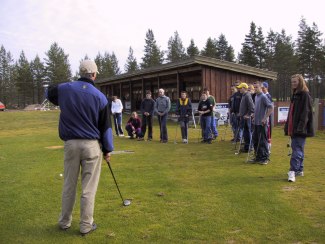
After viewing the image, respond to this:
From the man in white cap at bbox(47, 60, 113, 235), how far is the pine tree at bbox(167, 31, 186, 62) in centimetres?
6728

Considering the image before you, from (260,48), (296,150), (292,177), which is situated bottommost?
(292,177)

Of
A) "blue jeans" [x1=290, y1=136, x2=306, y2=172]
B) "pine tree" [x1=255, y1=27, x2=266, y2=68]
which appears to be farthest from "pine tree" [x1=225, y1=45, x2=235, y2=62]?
"blue jeans" [x1=290, y1=136, x2=306, y2=172]

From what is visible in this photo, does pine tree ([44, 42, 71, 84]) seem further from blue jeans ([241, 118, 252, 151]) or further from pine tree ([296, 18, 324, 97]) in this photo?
blue jeans ([241, 118, 252, 151])

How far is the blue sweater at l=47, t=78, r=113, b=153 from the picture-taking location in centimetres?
418

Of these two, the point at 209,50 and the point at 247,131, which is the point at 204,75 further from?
the point at 209,50

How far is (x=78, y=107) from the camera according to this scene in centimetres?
418

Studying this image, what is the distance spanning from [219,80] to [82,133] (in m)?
16.5

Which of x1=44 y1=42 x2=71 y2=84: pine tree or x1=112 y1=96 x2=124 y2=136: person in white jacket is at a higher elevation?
x1=44 y1=42 x2=71 y2=84: pine tree

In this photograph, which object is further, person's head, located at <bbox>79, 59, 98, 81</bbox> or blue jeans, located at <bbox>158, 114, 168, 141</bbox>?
blue jeans, located at <bbox>158, 114, 168, 141</bbox>

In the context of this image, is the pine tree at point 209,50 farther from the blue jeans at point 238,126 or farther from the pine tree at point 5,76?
the blue jeans at point 238,126

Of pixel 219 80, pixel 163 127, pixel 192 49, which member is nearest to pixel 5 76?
pixel 192 49

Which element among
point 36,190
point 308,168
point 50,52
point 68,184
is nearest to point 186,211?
point 68,184

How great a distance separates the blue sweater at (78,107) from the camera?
4176mm

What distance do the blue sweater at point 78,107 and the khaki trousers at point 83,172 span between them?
4.2 inches
